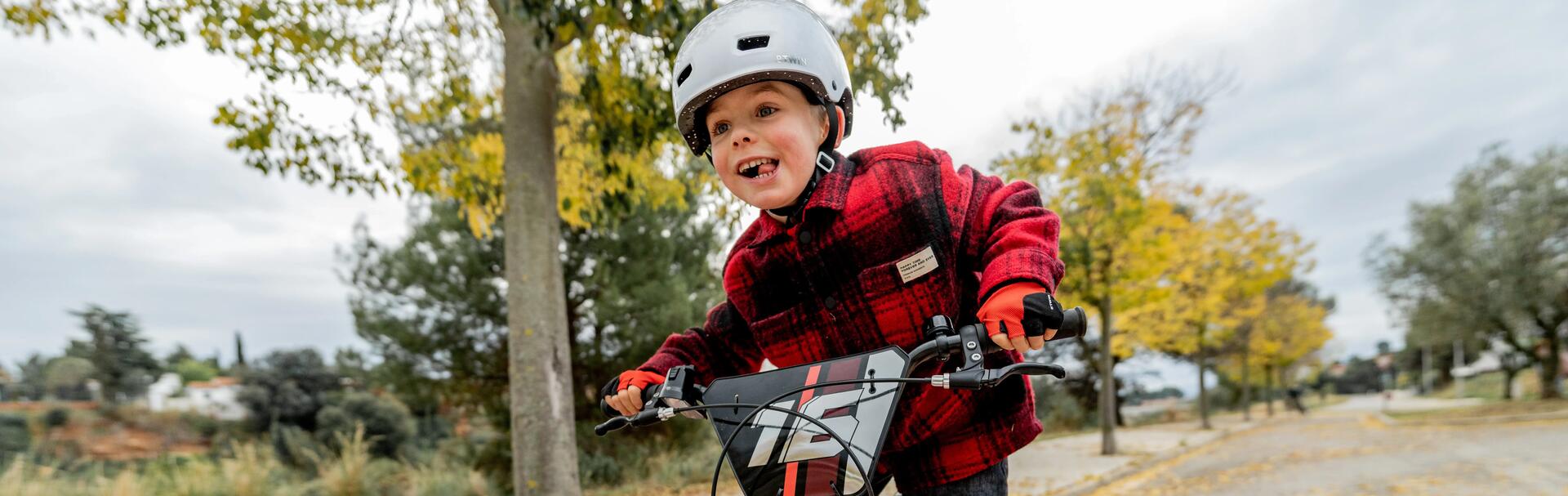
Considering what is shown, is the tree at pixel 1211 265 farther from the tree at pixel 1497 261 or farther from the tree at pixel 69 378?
the tree at pixel 69 378

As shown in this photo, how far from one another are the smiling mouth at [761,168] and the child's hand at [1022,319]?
629 millimetres

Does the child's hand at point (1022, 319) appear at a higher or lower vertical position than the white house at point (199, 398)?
higher

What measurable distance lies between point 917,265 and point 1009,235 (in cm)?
23

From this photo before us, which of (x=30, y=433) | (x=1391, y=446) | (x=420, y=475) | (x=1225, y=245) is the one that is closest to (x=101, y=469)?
(x=30, y=433)

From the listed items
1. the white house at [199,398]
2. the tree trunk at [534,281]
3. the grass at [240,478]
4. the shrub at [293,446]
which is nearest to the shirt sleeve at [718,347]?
the tree trunk at [534,281]

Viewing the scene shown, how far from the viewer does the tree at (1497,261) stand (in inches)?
818

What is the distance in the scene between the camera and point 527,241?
16.3 feet

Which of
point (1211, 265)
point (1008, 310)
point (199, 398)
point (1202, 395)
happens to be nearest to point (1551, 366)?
point (1202, 395)

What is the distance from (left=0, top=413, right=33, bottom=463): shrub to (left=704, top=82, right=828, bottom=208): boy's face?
36.5 ft

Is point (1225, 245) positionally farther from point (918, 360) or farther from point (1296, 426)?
point (918, 360)

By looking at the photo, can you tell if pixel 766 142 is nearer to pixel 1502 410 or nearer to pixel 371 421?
pixel 371 421

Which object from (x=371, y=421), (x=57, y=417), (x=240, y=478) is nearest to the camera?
(x=240, y=478)

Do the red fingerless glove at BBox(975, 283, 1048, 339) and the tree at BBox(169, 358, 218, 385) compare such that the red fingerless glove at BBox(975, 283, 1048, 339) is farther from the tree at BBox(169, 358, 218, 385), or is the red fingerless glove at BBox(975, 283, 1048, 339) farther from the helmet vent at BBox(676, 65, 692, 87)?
the tree at BBox(169, 358, 218, 385)

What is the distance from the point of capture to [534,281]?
4945 mm
